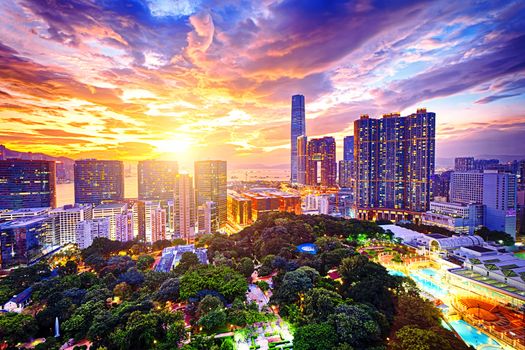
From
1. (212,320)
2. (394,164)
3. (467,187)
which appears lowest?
(212,320)

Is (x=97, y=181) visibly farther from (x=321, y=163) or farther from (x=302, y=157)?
(x=302, y=157)

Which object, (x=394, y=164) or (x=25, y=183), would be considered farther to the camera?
(x=394, y=164)

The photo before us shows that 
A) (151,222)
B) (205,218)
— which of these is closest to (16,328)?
(151,222)

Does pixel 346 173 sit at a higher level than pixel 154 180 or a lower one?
higher

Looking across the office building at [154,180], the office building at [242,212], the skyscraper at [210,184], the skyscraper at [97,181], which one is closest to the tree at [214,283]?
the office building at [242,212]

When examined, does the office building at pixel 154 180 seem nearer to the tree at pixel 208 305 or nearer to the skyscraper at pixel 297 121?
the tree at pixel 208 305

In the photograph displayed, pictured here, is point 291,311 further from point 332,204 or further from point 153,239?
point 332,204

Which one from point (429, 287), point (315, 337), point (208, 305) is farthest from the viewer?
point (429, 287)
